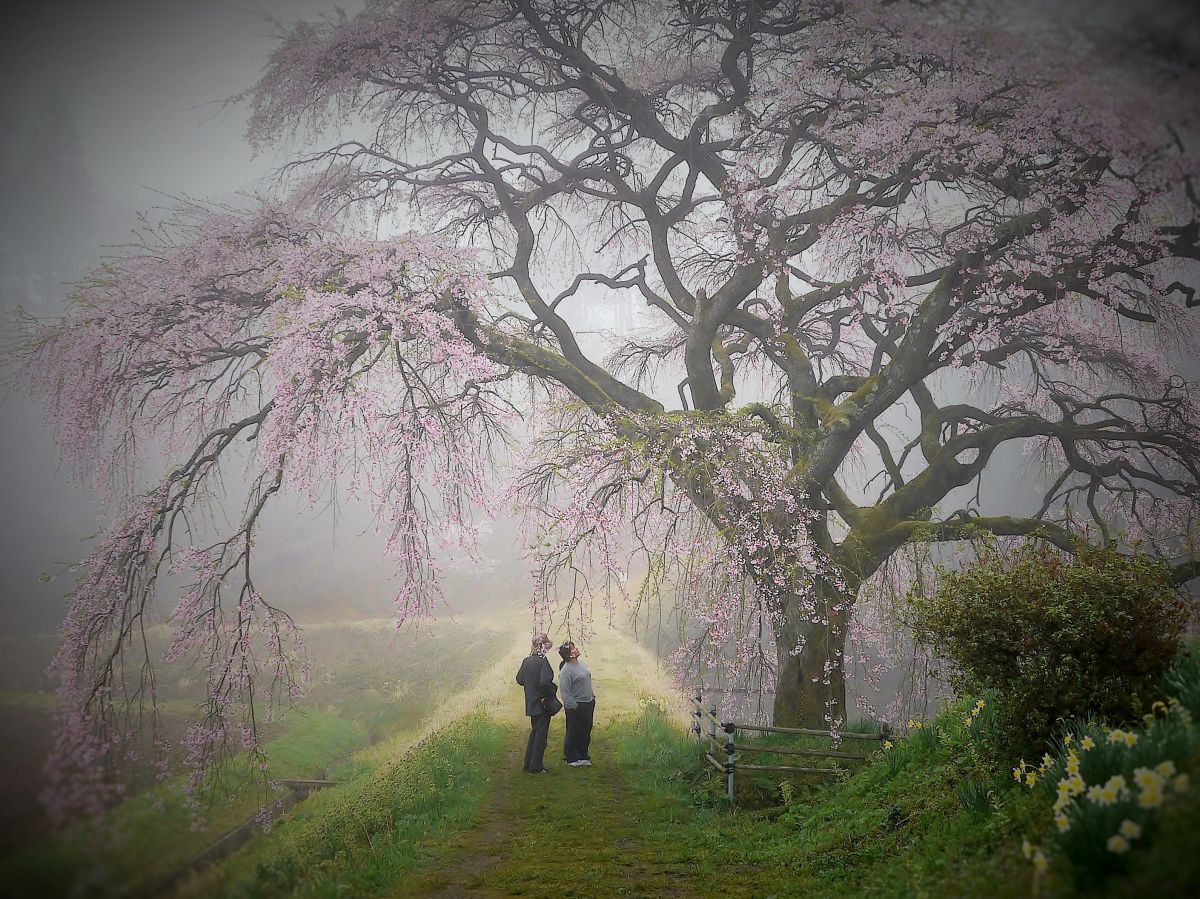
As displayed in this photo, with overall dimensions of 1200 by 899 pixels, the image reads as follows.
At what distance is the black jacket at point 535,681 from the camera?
8.30 metres

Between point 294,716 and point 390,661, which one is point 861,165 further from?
point 390,661

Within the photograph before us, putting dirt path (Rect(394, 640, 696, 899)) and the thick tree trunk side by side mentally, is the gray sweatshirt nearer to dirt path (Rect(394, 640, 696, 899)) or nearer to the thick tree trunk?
dirt path (Rect(394, 640, 696, 899))

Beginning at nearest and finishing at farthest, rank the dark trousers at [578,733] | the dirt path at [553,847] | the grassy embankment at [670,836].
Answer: the grassy embankment at [670,836] → the dirt path at [553,847] → the dark trousers at [578,733]

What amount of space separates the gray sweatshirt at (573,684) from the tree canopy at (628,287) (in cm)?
202

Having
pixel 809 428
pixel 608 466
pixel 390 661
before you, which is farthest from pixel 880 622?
pixel 390 661

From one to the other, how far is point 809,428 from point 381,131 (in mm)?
8171

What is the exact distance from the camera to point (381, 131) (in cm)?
905

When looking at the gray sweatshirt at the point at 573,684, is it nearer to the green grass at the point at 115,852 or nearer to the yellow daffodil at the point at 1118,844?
the green grass at the point at 115,852

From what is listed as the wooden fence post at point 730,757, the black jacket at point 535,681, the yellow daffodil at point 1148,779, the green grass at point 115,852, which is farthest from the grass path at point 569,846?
the yellow daffodil at point 1148,779

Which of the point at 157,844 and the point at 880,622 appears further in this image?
the point at 880,622

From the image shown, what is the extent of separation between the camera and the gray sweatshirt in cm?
830

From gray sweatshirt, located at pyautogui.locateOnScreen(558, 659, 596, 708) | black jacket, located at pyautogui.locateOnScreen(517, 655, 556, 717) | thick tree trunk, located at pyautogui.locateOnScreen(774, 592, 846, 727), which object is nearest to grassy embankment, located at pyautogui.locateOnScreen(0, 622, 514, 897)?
black jacket, located at pyautogui.locateOnScreen(517, 655, 556, 717)

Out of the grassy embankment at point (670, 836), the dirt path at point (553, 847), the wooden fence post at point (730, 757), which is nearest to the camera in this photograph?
the grassy embankment at point (670, 836)

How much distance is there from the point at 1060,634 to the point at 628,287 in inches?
329
